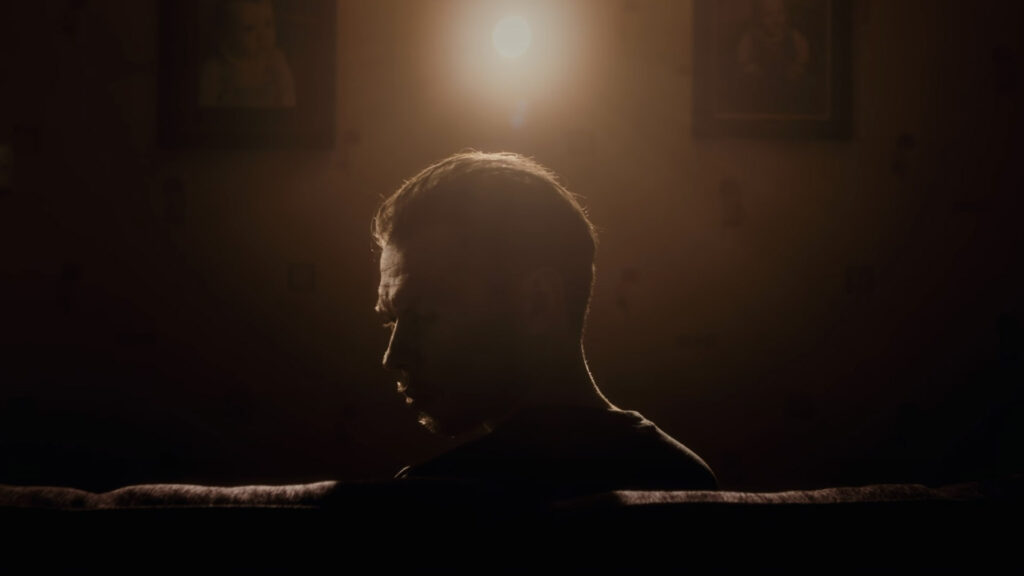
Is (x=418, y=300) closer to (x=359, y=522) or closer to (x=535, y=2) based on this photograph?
(x=359, y=522)

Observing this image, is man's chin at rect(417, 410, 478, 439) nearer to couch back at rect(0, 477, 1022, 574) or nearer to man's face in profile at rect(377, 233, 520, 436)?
man's face in profile at rect(377, 233, 520, 436)

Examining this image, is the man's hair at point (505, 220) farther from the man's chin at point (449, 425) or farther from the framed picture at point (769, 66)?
the framed picture at point (769, 66)

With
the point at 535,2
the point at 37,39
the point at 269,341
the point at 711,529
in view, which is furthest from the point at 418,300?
the point at 37,39

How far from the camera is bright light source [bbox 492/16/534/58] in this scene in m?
1.80

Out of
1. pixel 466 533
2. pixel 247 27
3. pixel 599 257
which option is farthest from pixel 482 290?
pixel 247 27

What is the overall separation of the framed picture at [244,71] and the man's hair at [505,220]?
1016 mm

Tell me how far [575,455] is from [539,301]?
0.21 meters

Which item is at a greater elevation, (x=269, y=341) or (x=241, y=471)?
(x=269, y=341)

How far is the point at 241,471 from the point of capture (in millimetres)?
1752

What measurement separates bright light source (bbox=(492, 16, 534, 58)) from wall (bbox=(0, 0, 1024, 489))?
5 cm

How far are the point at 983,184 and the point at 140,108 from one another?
7.49 feet

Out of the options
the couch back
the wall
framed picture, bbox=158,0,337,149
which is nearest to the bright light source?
the wall

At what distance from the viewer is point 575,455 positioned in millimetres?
662

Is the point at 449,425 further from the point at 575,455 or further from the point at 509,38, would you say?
the point at 509,38
